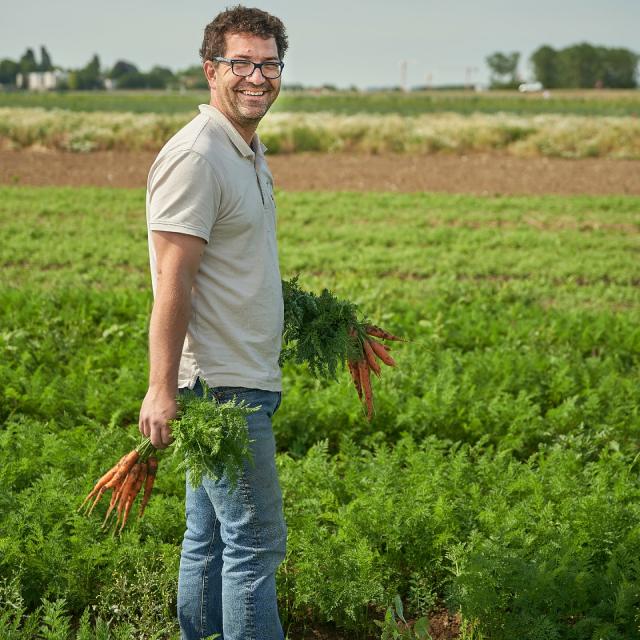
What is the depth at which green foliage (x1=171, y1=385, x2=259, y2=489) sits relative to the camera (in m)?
2.47

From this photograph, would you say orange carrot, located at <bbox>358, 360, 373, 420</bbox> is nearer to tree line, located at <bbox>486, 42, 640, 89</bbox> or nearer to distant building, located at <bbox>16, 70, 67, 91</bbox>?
distant building, located at <bbox>16, 70, 67, 91</bbox>

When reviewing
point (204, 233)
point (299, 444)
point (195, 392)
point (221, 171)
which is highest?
point (221, 171)

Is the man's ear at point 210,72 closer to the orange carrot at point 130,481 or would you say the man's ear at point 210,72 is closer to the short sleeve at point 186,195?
the short sleeve at point 186,195

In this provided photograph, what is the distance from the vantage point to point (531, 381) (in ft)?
19.4

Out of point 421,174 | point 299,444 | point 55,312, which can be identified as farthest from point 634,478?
point 421,174

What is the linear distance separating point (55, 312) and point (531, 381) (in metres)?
3.87

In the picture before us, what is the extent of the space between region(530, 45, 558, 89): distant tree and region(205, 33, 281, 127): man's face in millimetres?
140564

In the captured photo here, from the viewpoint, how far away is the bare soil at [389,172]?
680 inches

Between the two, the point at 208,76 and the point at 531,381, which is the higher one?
the point at 208,76

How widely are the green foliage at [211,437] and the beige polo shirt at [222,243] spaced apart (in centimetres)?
13

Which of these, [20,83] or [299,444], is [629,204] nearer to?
[299,444]

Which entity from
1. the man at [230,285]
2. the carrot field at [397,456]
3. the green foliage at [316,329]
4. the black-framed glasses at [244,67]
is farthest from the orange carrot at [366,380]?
the black-framed glasses at [244,67]

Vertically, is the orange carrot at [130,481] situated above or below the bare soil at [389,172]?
above

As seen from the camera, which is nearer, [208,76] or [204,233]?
[204,233]
